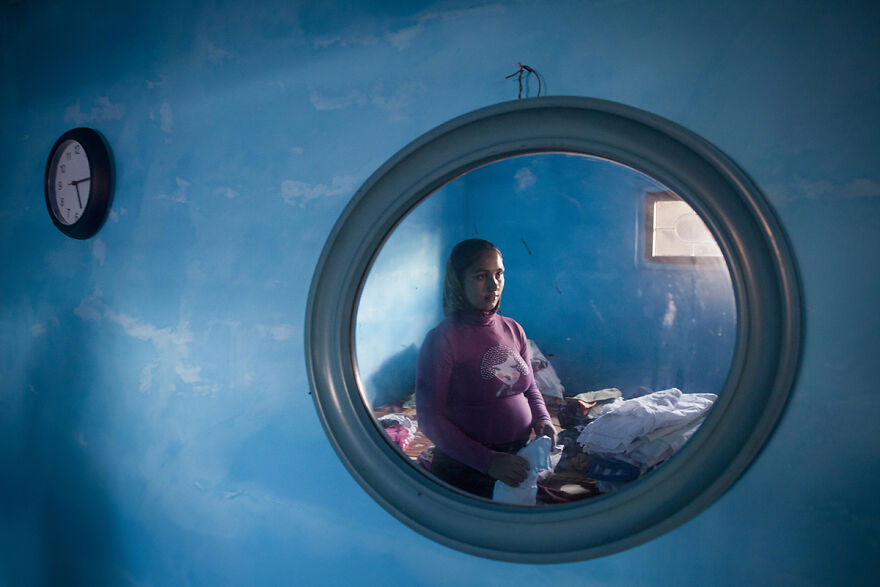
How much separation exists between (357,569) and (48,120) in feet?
5.36

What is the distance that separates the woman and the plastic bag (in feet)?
0.04

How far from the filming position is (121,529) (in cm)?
129

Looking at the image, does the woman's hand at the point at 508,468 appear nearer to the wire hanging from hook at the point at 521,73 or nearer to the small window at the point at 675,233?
the small window at the point at 675,233

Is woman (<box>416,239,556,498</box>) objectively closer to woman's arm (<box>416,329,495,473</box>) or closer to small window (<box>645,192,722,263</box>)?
woman's arm (<box>416,329,495,473</box>)

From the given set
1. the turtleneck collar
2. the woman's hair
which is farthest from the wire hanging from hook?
the turtleneck collar

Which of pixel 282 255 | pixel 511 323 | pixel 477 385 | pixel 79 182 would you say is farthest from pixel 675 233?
pixel 79 182

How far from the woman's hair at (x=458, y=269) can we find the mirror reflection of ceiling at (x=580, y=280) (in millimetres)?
14

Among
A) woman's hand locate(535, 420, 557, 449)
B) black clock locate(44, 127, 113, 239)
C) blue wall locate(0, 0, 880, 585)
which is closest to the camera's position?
blue wall locate(0, 0, 880, 585)

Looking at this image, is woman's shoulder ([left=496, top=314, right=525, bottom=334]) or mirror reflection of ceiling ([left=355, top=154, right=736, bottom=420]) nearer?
mirror reflection of ceiling ([left=355, top=154, right=736, bottom=420])

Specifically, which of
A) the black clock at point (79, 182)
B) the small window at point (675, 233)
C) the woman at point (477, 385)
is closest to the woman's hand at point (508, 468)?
the woman at point (477, 385)

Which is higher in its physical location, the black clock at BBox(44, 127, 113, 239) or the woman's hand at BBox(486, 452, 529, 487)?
the black clock at BBox(44, 127, 113, 239)

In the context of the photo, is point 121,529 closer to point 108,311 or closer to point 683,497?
point 108,311

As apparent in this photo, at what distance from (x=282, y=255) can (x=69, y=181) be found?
0.82 meters

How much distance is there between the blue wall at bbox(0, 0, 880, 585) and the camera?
0.67 meters
